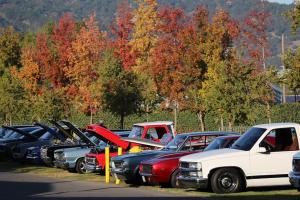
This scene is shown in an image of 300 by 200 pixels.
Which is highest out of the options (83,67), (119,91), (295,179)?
(83,67)

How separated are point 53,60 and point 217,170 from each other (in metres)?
43.9

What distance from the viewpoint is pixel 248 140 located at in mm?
19250

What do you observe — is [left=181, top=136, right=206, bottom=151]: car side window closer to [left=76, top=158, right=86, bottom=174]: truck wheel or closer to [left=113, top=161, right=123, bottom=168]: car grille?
[left=113, top=161, right=123, bottom=168]: car grille

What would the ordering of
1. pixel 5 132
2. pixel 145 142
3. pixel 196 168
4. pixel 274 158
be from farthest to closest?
pixel 5 132, pixel 145 142, pixel 196 168, pixel 274 158

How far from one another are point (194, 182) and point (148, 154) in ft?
11.5

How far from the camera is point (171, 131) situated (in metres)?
26.5

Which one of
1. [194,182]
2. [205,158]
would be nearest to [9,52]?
[194,182]

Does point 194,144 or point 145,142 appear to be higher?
point 145,142

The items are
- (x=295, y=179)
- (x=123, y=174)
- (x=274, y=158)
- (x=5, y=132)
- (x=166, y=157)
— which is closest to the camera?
(x=295, y=179)

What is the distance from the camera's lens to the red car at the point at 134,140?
24844 millimetres

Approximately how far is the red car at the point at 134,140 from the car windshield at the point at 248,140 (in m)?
5.38

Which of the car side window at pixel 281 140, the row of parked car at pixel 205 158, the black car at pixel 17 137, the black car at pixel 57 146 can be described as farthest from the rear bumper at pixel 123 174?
the black car at pixel 17 137

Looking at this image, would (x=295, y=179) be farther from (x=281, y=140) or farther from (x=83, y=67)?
(x=83, y=67)

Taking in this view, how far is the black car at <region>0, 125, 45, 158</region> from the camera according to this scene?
115ft
